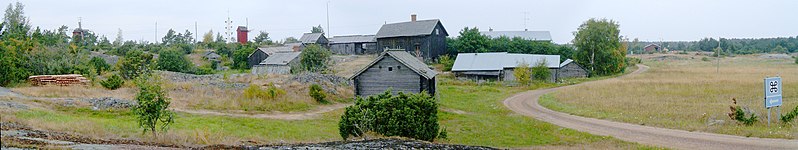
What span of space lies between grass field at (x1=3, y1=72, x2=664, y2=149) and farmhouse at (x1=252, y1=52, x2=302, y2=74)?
23377 mm

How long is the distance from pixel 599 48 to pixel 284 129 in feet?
176

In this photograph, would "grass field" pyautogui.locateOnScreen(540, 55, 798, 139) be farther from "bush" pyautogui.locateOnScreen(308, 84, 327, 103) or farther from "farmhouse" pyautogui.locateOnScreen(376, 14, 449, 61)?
"farmhouse" pyautogui.locateOnScreen(376, 14, 449, 61)

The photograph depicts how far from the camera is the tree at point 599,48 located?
6831 cm

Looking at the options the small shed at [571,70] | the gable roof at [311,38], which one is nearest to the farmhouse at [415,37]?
the gable roof at [311,38]

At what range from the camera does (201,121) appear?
2219cm

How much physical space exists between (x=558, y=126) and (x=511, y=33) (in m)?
69.6

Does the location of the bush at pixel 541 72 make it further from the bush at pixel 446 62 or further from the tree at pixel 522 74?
the bush at pixel 446 62

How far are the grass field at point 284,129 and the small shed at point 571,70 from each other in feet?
107

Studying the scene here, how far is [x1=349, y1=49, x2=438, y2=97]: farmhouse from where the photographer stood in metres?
32.3

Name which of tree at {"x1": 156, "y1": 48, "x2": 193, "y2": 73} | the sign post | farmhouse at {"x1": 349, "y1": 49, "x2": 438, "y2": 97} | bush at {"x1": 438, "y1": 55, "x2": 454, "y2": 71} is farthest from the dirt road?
tree at {"x1": 156, "y1": 48, "x2": 193, "y2": 73}

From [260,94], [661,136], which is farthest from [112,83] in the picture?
[661,136]

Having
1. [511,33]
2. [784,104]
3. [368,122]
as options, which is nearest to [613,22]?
[511,33]

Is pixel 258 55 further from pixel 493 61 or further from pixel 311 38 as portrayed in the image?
pixel 493 61

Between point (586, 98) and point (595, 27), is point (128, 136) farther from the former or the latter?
point (595, 27)
